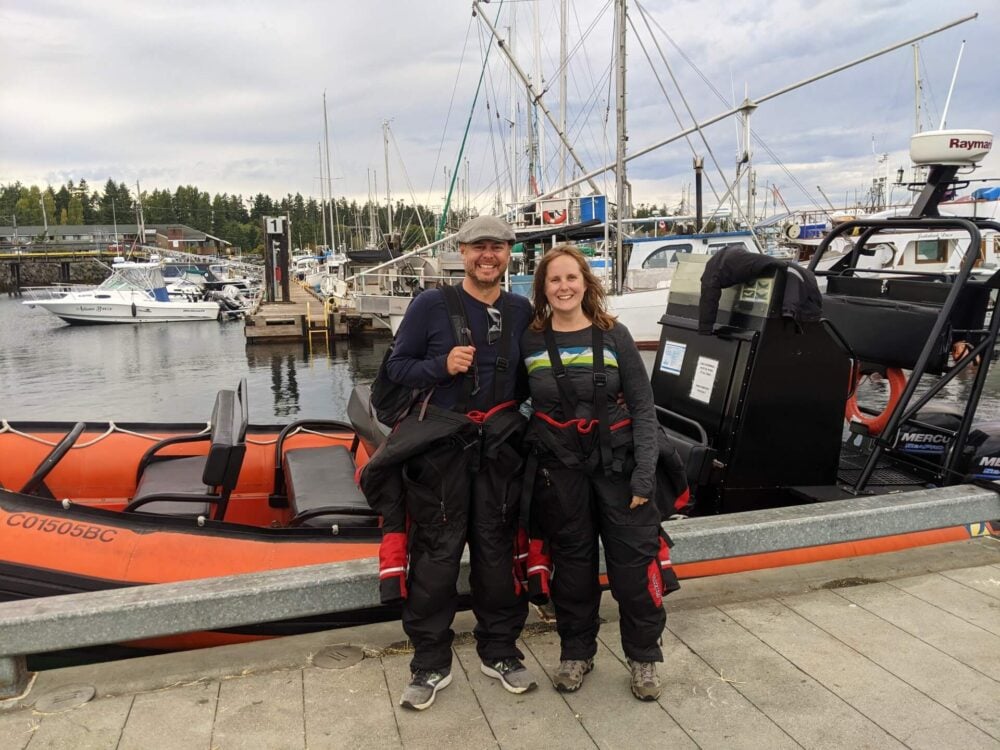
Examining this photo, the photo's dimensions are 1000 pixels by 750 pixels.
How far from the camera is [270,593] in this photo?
282cm

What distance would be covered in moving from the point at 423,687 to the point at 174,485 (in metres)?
2.68

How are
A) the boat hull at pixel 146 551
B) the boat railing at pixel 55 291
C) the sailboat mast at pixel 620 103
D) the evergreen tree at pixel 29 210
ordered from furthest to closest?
the evergreen tree at pixel 29 210, the boat railing at pixel 55 291, the sailboat mast at pixel 620 103, the boat hull at pixel 146 551

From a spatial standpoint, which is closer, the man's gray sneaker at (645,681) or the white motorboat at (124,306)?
Result: the man's gray sneaker at (645,681)

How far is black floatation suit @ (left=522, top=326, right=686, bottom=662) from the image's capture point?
2.62 m

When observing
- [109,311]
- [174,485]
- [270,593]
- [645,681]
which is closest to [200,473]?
[174,485]

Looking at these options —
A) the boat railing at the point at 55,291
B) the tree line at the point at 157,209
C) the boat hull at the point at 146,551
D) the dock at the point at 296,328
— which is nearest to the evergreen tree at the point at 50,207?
the tree line at the point at 157,209

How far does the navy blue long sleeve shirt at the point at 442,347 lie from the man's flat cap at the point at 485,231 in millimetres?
199

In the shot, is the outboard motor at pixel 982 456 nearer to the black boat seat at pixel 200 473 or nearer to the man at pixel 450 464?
the man at pixel 450 464

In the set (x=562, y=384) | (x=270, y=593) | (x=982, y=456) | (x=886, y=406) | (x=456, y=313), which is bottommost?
(x=270, y=593)

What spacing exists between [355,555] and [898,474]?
Answer: 11.0 ft

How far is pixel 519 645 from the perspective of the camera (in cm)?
303

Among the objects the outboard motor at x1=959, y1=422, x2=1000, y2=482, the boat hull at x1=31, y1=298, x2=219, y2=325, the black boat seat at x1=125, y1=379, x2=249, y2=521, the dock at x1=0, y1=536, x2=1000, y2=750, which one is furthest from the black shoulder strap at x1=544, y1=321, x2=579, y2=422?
the boat hull at x1=31, y1=298, x2=219, y2=325

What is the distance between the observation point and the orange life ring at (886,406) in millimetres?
4652

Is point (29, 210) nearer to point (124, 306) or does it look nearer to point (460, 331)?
point (124, 306)
